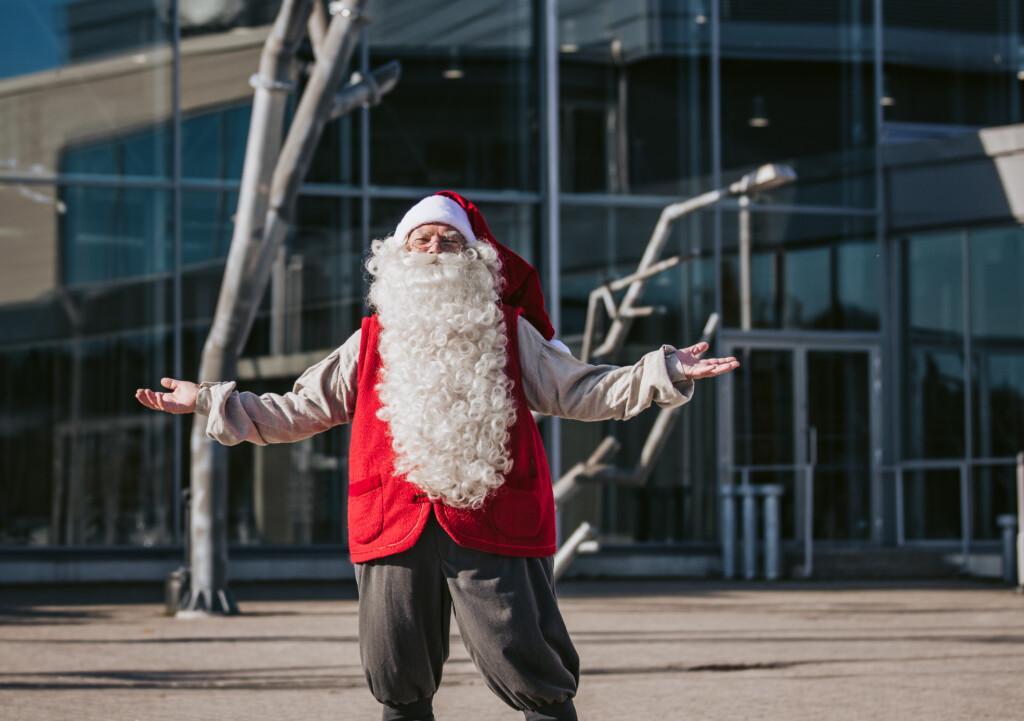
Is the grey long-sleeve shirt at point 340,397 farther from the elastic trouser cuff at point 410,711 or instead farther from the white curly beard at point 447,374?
the elastic trouser cuff at point 410,711

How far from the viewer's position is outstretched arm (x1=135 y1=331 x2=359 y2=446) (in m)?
4.54

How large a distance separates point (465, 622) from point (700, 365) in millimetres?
888

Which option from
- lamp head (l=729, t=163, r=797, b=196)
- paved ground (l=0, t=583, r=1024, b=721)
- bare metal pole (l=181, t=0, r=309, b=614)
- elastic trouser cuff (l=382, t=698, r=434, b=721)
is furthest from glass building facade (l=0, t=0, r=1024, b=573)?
elastic trouser cuff (l=382, t=698, r=434, b=721)

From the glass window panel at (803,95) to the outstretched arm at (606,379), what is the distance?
1608cm

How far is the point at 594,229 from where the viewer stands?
1959 cm

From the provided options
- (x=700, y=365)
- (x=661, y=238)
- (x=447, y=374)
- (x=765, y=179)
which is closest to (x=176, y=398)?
(x=447, y=374)

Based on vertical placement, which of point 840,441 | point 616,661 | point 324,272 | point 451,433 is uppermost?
point 324,272

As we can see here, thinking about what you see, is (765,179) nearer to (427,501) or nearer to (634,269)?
(634,269)

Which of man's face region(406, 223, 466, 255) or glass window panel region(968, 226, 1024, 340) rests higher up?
glass window panel region(968, 226, 1024, 340)

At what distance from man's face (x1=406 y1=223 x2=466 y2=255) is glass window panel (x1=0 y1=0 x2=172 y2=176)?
14.0 metres

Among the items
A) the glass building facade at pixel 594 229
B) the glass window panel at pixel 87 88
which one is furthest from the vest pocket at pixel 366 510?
the glass window panel at pixel 87 88

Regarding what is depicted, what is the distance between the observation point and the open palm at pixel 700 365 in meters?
4.19

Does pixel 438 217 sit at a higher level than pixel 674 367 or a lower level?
higher

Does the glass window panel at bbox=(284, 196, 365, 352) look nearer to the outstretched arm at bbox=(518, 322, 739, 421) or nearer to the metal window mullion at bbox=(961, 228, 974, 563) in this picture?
the metal window mullion at bbox=(961, 228, 974, 563)
